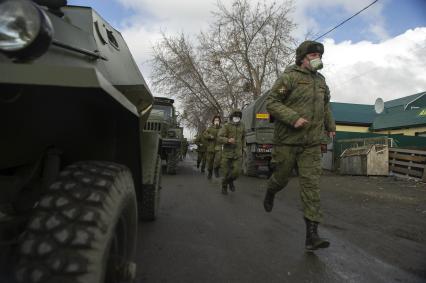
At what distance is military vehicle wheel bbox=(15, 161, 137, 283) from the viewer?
5.10 ft

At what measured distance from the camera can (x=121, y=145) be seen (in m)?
2.47

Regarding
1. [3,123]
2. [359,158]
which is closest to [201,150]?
[359,158]

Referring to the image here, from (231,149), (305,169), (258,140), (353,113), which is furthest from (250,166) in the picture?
(353,113)

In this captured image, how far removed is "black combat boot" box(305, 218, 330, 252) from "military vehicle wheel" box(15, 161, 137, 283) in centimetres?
257

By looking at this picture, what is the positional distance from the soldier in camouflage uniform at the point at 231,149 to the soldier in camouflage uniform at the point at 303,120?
4533 millimetres

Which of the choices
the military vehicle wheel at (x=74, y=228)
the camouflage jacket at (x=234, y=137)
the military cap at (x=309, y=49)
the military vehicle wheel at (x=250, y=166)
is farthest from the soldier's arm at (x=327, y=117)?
the military vehicle wheel at (x=250, y=166)

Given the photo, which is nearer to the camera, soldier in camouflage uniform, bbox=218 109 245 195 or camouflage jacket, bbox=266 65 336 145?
camouflage jacket, bbox=266 65 336 145

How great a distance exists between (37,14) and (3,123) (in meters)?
0.53

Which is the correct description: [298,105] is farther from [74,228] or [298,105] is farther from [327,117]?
[74,228]

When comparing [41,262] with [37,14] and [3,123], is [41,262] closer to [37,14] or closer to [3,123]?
[3,123]

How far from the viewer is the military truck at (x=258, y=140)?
45.9 feet

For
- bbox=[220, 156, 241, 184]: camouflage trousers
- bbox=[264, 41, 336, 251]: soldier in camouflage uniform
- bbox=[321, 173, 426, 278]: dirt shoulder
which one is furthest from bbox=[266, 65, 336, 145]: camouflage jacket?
bbox=[220, 156, 241, 184]: camouflage trousers

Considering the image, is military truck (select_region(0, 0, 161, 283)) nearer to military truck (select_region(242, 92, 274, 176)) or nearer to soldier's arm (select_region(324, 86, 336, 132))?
soldier's arm (select_region(324, 86, 336, 132))

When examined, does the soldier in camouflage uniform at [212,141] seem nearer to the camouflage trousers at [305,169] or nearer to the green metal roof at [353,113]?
the camouflage trousers at [305,169]
